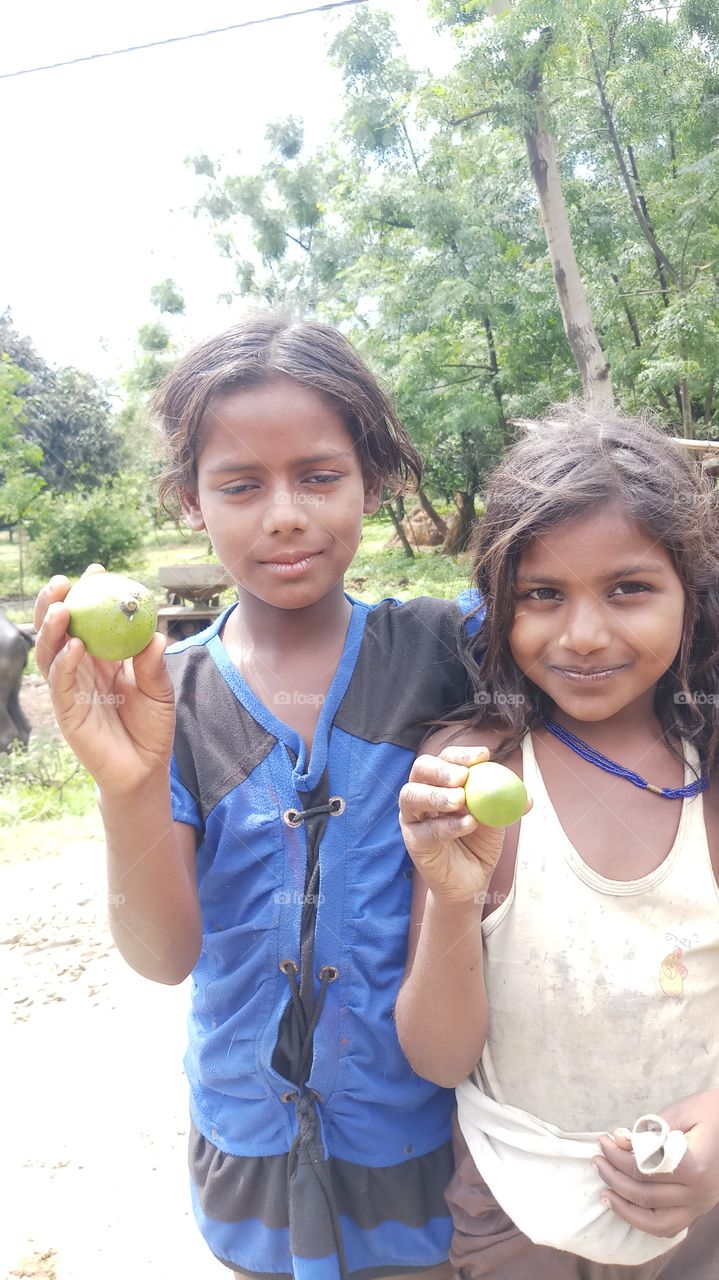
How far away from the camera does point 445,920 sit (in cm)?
128

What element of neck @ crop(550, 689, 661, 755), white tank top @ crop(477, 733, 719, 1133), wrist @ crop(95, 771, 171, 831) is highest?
wrist @ crop(95, 771, 171, 831)

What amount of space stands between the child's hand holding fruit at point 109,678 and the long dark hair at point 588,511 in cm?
56

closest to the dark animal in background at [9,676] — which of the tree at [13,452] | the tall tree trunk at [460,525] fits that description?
the tree at [13,452]

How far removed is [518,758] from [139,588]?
2.30ft

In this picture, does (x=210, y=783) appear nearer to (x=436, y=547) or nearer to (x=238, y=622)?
(x=238, y=622)

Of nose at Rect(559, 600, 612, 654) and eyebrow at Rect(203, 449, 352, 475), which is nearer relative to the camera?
nose at Rect(559, 600, 612, 654)

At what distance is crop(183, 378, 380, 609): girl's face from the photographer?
4.92 feet

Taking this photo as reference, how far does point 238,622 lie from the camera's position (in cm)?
172

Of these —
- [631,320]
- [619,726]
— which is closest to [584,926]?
[619,726]

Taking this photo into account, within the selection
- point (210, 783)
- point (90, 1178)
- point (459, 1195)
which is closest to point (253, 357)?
point (210, 783)

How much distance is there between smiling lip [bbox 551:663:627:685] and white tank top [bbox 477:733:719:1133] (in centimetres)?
26

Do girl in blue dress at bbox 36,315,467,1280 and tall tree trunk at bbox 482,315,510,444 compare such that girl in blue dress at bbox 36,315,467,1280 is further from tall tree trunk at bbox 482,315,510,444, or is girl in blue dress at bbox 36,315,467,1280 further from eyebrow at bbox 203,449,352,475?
tall tree trunk at bbox 482,315,510,444

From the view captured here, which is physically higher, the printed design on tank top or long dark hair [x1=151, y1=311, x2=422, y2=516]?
long dark hair [x1=151, y1=311, x2=422, y2=516]

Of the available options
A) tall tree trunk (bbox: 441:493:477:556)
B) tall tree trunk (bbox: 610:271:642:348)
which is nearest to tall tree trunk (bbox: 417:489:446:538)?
tall tree trunk (bbox: 441:493:477:556)
